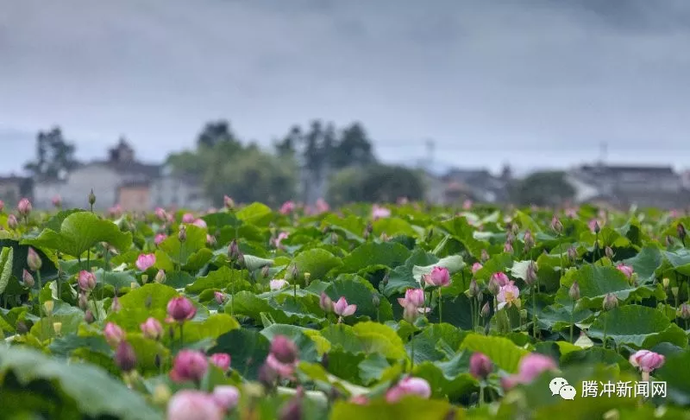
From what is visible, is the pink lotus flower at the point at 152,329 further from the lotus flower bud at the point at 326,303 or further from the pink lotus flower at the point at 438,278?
the pink lotus flower at the point at 438,278

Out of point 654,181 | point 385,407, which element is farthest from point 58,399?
point 654,181

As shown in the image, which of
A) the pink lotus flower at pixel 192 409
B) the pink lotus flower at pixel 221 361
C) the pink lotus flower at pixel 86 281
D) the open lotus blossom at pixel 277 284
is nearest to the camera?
the pink lotus flower at pixel 192 409

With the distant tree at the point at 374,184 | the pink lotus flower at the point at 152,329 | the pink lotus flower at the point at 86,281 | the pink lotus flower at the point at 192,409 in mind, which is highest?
the pink lotus flower at the point at 192,409

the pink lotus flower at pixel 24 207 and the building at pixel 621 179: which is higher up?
the pink lotus flower at pixel 24 207

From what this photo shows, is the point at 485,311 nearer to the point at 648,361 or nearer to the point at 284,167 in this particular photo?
the point at 648,361

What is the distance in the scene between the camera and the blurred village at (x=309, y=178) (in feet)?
156

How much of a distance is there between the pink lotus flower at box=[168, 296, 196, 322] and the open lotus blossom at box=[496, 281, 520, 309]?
816mm

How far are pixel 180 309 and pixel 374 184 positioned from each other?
46.5m

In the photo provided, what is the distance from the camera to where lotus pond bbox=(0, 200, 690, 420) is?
993 millimetres

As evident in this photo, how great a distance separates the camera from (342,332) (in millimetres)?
1533

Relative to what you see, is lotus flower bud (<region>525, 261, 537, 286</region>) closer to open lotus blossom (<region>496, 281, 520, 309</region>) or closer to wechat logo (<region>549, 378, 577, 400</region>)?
open lotus blossom (<region>496, 281, 520, 309</region>)

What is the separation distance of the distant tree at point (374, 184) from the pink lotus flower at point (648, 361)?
4153 centimetres

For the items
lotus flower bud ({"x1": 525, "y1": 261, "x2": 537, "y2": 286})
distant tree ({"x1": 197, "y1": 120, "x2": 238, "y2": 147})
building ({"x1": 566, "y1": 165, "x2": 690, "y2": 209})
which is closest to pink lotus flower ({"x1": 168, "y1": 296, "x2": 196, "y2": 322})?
lotus flower bud ({"x1": 525, "y1": 261, "x2": 537, "y2": 286})

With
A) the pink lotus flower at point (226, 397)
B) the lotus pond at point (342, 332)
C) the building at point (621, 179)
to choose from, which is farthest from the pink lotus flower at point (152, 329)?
the building at point (621, 179)
